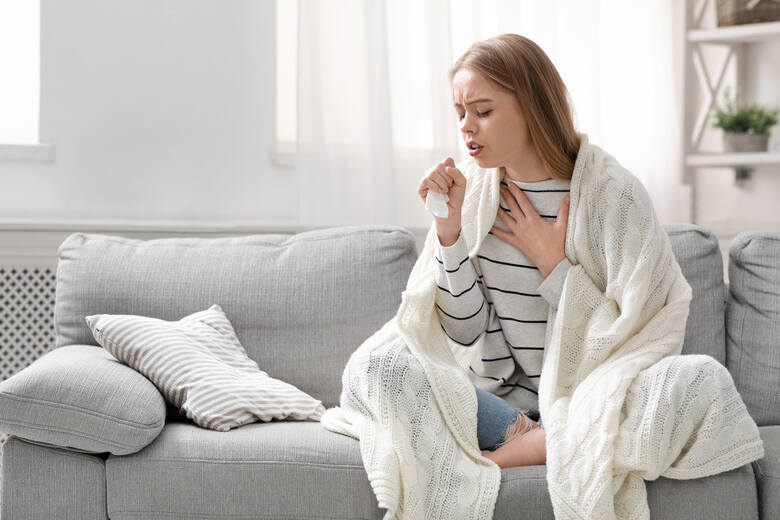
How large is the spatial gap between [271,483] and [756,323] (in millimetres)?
1184

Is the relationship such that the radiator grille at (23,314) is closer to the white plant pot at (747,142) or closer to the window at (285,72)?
the window at (285,72)

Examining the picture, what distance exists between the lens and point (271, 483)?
166 cm

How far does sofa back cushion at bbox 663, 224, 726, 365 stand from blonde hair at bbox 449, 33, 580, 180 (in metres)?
0.49

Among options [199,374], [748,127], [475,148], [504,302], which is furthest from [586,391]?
[748,127]

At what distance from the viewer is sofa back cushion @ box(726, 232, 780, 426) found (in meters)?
2.09

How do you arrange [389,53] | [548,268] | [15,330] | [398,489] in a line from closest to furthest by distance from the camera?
[398,489]
[548,268]
[15,330]
[389,53]

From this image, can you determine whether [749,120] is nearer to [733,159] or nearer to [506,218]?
[733,159]

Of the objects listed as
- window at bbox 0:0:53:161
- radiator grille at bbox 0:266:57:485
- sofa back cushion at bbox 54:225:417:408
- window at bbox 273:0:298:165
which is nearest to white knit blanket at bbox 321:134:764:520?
sofa back cushion at bbox 54:225:417:408

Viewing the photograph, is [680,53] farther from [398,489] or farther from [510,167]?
[398,489]

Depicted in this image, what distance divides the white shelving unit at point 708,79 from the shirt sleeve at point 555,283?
1609mm

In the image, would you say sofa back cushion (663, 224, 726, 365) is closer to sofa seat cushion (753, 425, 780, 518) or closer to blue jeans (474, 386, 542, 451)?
sofa seat cushion (753, 425, 780, 518)

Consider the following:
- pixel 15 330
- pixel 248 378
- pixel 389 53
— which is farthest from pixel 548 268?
pixel 15 330

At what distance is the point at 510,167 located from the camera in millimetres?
1938

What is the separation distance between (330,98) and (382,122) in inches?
6.8
